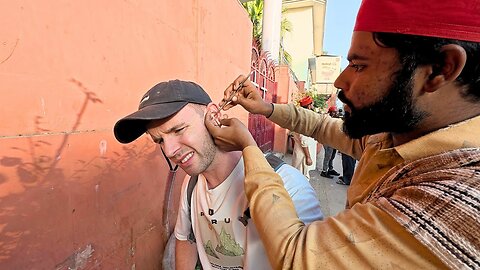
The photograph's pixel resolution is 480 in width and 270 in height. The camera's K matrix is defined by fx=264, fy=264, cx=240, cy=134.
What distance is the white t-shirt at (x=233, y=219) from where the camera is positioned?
45.9 inches

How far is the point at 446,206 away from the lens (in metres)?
0.62

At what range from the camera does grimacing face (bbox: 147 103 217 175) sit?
1.31m

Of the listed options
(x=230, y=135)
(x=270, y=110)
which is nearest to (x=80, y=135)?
(x=230, y=135)

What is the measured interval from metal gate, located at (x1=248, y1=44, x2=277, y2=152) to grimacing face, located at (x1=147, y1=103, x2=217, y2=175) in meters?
4.83

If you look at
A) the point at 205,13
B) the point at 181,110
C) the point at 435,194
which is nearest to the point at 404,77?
the point at 435,194

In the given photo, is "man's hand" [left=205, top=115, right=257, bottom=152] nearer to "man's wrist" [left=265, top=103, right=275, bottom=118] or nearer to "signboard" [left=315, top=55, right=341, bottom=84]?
"man's wrist" [left=265, top=103, right=275, bottom=118]

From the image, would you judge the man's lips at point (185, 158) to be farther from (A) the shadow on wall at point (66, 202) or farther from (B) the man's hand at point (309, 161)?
(B) the man's hand at point (309, 161)

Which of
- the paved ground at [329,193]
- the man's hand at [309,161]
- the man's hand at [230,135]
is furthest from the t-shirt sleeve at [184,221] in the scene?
the paved ground at [329,193]

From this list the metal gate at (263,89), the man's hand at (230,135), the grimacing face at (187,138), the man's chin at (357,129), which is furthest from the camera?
the metal gate at (263,89)

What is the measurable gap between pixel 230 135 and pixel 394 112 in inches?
26.1

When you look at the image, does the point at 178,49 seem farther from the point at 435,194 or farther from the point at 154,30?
the point at 435,194

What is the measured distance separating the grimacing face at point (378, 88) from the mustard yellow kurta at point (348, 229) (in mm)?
96

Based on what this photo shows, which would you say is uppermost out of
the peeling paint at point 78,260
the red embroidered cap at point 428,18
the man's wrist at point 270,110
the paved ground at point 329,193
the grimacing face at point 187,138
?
the red embroidered cap at point 428,18

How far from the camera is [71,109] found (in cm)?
160
